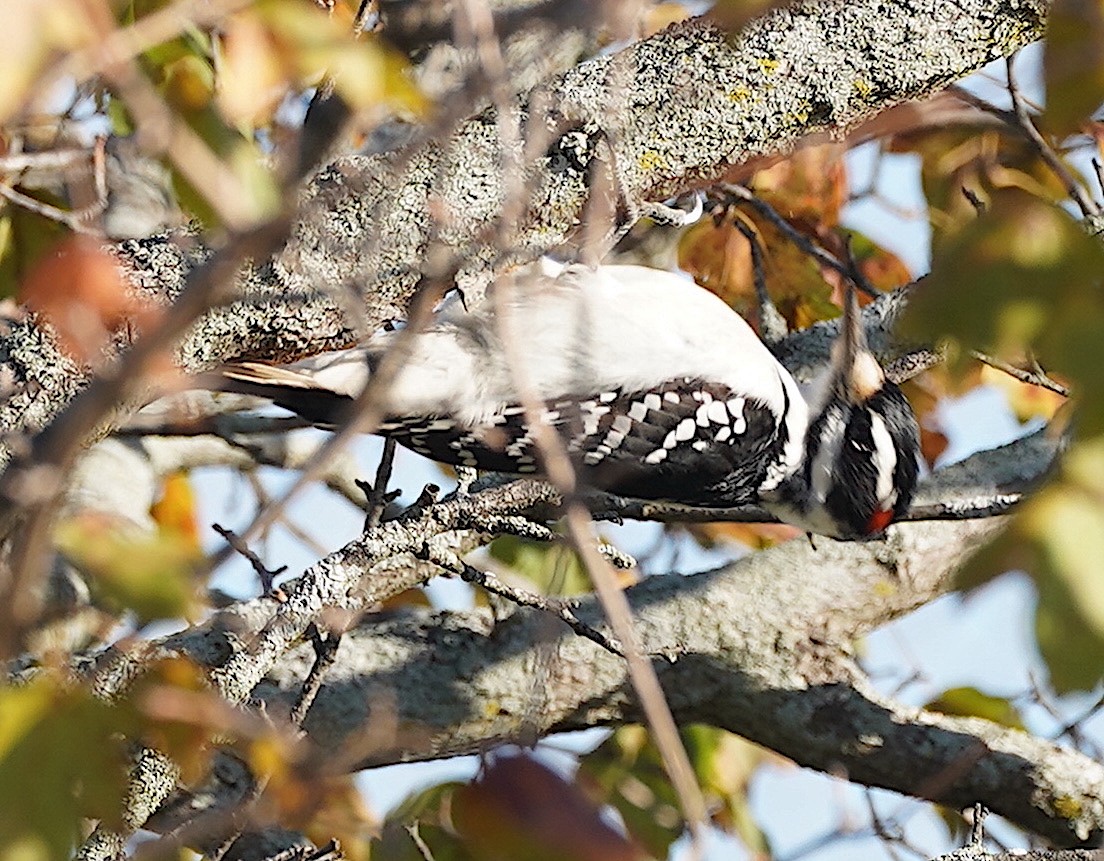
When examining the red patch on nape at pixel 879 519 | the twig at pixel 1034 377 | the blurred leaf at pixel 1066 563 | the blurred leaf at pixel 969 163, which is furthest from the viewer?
the blurred leaf at pixel 969 163

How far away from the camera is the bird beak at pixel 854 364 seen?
3.89 m

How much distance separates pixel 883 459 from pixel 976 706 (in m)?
0.69

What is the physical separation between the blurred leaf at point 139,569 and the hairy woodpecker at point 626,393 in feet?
6.88

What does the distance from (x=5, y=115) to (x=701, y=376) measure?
278cm

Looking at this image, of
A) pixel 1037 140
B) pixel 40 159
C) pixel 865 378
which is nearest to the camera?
pixel 40 159

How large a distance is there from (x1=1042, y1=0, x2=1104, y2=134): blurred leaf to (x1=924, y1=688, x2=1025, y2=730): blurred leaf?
273cm

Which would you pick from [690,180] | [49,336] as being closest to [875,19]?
[690,180]

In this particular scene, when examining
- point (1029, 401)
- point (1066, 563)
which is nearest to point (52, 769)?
point (1066, 563)

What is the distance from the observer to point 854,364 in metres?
4.09

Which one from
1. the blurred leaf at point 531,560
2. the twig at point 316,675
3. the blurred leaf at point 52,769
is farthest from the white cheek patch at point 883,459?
the blurred leaf at point 52,769

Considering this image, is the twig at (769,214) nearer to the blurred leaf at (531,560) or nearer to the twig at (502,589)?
A: the blurred leaf at (531,560)

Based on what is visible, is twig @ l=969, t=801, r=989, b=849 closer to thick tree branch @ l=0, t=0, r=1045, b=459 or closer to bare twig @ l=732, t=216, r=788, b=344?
thick tree branch @ l=0, t=0, r=1045, b=459

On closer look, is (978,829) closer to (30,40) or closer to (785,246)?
(785,246)

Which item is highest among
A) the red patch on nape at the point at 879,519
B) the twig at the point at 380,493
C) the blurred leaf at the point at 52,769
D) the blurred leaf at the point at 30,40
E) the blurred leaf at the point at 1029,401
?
the blurred leaf at the point at 1029,401
